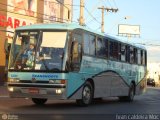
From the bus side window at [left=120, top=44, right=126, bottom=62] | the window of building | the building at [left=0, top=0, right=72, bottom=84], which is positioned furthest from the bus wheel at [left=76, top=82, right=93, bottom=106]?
the building at [left=0, top=0, right=72, bottom=84]

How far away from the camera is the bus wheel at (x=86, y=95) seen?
20.2 metres

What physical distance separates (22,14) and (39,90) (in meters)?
24.1

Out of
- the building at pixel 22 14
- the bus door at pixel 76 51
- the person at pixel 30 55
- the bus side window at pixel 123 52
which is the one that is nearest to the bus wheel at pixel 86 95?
the bus door at pixel 76 51

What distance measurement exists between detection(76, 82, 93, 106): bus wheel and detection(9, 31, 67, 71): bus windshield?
219 cm

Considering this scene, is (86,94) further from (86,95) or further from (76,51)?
(76,51)

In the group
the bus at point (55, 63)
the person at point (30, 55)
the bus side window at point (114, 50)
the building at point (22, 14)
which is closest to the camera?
the bus at point (55, 63)

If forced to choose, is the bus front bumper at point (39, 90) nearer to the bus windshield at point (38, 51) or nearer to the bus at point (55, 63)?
the bus at point (55, 63)

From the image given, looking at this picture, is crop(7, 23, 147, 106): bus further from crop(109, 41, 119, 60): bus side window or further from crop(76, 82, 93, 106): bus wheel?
crop(109, 41, 119, 60): bus side window

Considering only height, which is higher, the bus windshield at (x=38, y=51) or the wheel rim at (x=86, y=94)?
the bus windshield at (x=38, y=51)

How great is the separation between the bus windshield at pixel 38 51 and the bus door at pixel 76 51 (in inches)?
18.1

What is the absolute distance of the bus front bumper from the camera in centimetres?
1839

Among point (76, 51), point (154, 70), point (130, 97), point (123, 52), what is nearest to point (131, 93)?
point (130, 97)

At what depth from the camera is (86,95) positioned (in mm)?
20453

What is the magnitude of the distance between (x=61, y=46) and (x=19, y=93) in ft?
7.68
